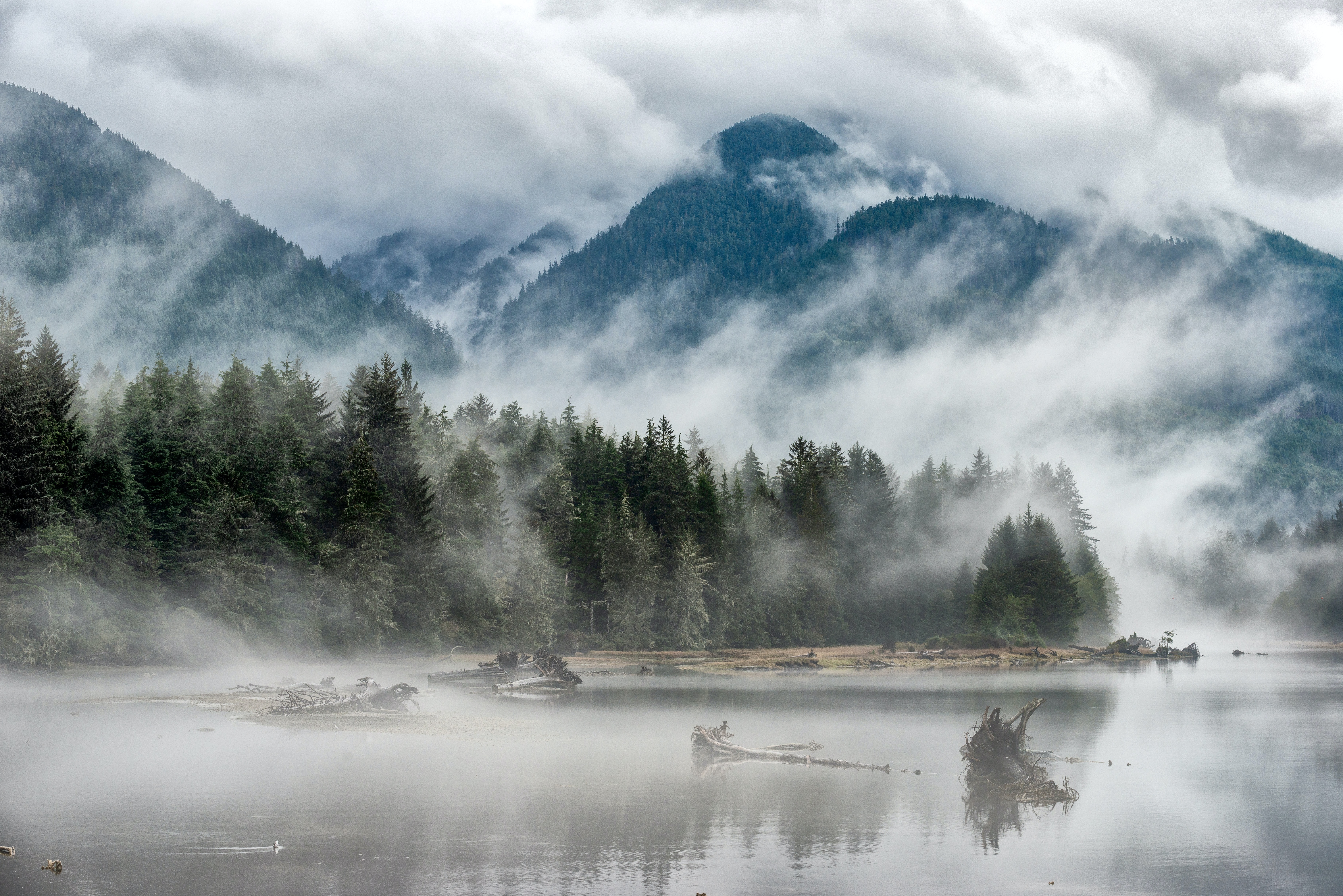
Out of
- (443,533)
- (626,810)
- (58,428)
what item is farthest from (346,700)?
(443,533)

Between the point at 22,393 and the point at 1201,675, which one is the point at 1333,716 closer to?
the point at 1201,675

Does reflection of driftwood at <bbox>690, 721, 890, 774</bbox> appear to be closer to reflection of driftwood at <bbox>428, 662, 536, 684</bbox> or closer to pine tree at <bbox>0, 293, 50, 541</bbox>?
reflection of driftwood at <bbox>428, 662, 536, 684</bbox>

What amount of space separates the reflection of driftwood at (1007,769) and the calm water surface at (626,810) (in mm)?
871

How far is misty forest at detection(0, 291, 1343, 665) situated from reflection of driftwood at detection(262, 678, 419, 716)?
967 inches

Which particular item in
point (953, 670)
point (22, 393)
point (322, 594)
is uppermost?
point (22, 393)

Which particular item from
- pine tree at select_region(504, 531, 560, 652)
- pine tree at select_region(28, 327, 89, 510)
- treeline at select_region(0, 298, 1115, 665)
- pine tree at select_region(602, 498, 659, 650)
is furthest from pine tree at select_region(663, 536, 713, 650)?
pine tree at select_region(28, 327, 89, 510)

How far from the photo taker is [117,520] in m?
69.2

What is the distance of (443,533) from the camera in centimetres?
8938

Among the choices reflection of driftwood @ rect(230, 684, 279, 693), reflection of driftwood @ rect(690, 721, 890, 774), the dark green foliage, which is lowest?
reflection of driftwood @ rect(230, 684, 279, 693)

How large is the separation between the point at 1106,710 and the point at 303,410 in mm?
65353

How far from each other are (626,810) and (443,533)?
66.5 metres

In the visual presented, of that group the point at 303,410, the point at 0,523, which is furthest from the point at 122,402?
the point at 0,523

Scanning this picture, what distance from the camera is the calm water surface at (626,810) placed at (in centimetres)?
1922

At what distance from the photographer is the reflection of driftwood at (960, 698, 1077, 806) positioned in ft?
91.6
